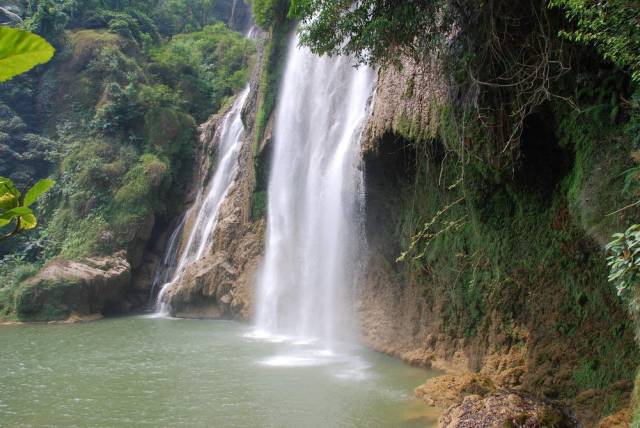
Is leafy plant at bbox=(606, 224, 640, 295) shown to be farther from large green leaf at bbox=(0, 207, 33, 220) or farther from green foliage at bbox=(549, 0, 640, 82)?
large green leaf at bbox=(0, 207, 33, 220)

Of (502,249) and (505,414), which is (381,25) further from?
(505,414)

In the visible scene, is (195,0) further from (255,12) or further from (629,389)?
(629,389)

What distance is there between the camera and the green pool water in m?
6.60

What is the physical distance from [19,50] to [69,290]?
17845mm

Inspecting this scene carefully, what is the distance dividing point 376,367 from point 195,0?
3832 cm

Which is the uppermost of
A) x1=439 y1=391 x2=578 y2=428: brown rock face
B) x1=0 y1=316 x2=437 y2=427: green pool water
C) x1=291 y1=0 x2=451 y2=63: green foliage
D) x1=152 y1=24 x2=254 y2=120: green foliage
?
x1=152 y1=24 x2=254 y2=120: green foliage

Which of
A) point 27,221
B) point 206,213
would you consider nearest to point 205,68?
point 206,213

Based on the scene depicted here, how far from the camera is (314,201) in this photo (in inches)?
515

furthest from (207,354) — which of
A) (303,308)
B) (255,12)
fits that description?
(255,12)

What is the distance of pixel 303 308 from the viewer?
13.2m

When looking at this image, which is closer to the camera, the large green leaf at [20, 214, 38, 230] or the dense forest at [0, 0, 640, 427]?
the large green leaf at [20, 214, 38, 230]

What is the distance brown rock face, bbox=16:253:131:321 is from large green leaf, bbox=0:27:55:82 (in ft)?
58.1

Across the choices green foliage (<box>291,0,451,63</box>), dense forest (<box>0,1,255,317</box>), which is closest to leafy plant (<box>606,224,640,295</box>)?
green foliage (<box>291,0,451,63</box>)

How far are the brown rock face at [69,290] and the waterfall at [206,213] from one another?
70.1 inches
